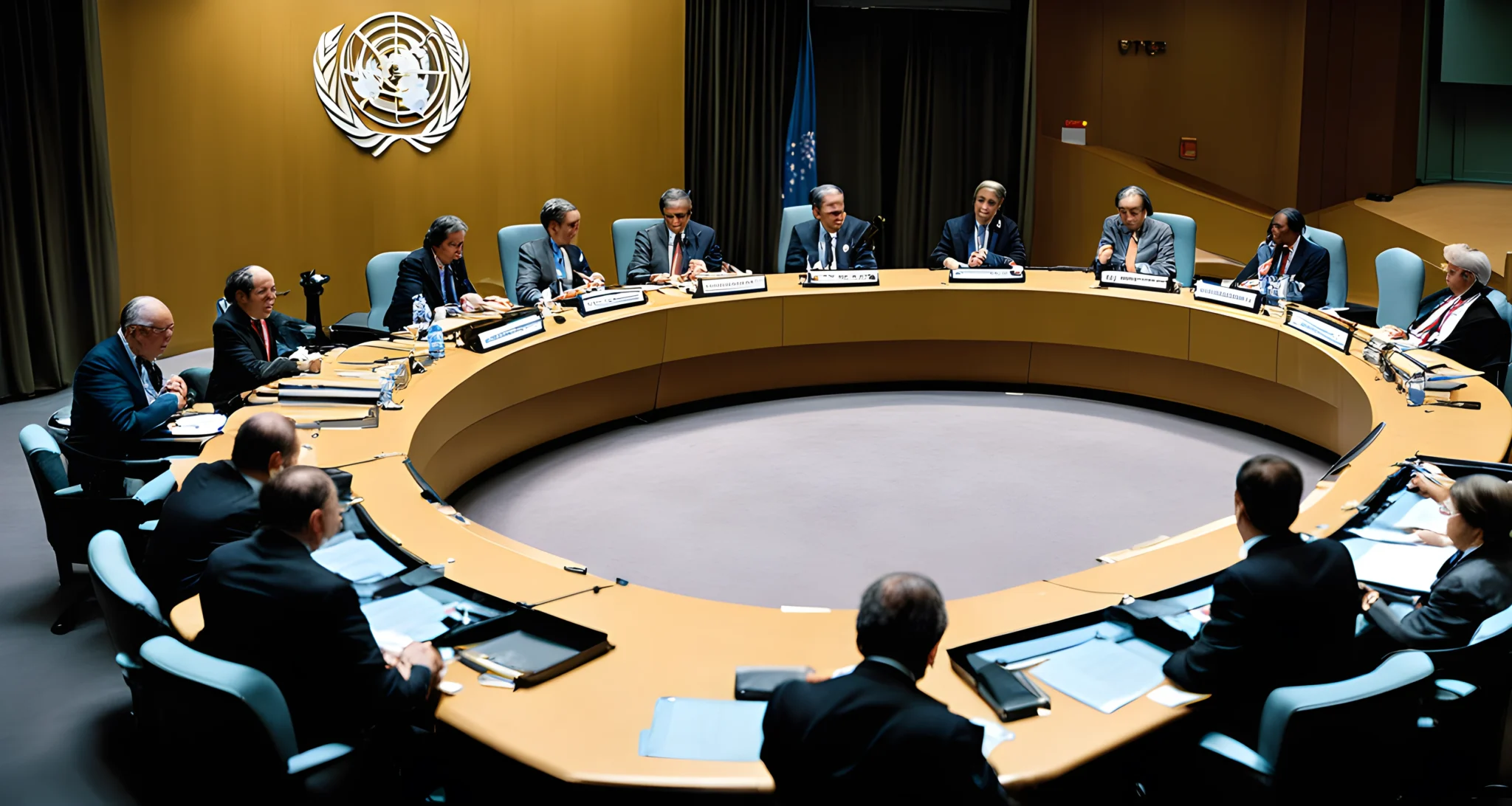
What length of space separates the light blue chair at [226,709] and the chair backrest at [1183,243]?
588 cm

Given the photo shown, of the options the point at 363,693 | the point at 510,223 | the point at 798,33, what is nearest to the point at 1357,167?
the point at 798,33

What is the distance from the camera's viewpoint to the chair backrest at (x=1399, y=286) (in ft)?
19.1

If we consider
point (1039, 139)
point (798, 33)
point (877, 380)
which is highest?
point (798, 33)

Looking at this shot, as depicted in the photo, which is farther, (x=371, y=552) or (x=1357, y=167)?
(x=1357, y=167)

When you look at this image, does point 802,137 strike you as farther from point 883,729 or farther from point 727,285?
point 883,729

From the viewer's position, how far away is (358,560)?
285 cm

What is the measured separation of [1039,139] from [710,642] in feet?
26.3

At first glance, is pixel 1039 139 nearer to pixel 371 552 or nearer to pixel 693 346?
pixel 693 346

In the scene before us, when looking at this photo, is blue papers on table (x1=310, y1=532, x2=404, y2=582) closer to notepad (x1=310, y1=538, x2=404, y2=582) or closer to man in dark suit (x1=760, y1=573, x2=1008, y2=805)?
notepad (x1=310, y1=538, x2=404, y2=582)

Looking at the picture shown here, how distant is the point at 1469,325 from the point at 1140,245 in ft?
6.56

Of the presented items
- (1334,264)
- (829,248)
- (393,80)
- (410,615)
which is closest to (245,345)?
(410,615)

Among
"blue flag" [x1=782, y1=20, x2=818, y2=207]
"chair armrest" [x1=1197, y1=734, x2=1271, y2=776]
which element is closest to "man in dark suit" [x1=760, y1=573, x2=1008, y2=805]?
"chair armrest" [x1=1197, y1=734, x2=1271, y2=776]

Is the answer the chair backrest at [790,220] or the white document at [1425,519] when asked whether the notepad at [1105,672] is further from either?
the chair backrest at [790,220]

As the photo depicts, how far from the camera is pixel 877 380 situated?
6.96 meters
